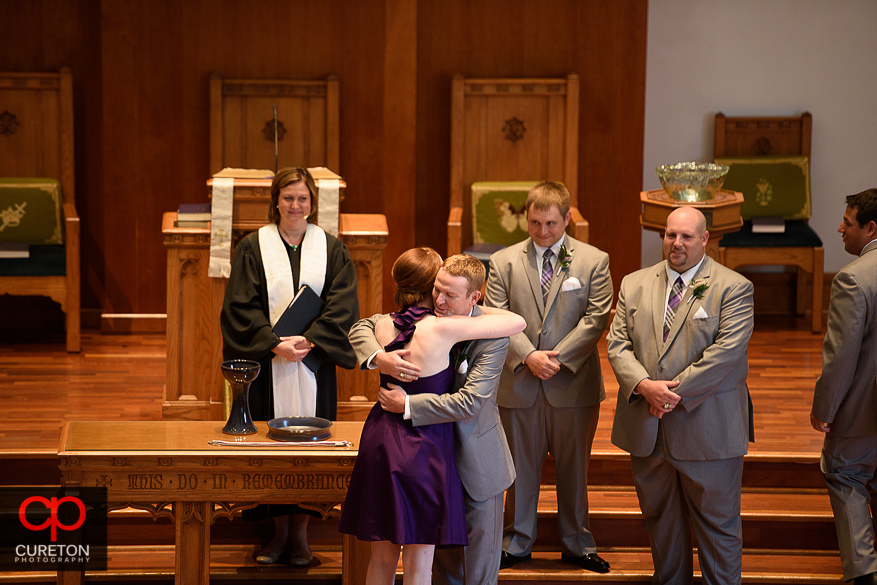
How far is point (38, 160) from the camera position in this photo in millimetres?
6270

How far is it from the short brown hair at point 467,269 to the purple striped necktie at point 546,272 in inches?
35.4

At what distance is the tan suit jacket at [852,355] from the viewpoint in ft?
11.6

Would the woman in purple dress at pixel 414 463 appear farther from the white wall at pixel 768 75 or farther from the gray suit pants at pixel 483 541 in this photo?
the white wall at pixel 768 75

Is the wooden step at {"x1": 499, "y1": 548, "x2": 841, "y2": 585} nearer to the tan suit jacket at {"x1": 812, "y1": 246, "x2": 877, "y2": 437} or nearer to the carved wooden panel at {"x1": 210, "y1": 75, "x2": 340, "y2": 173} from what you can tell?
the tan suit jacket at {"x1": 812, "y1": 246, "x2": 877, "y2": 437}

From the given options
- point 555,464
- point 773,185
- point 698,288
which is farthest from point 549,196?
point 773,185

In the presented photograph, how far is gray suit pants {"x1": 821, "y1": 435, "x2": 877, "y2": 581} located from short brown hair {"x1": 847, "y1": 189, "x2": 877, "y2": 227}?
798 millimetres

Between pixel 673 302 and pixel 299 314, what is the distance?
1461mm

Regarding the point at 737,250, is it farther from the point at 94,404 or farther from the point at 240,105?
the point at 94,404

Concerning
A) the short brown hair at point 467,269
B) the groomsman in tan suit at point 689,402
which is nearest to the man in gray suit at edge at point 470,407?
the short brown hair at point 467,269

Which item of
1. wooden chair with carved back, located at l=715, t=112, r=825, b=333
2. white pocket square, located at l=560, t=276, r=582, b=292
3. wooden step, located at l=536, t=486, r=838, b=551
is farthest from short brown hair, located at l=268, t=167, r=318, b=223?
wooden chair with carved back, located at l=715, t=112, r=825, b=333

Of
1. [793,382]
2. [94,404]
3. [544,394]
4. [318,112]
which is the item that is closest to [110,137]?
[318,112]

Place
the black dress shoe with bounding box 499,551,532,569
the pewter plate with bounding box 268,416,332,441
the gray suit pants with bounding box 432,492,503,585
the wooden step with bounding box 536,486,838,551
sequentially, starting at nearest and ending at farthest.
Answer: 1. the gray suit pants with bounding box 432,492,503,585
2. the pewter plate with bounding box 268,416,332,441
3. the black dress shoe with bounding box 499,551,532,569
4. the wooden step with bounding box 536,486,838,551

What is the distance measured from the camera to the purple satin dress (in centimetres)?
293

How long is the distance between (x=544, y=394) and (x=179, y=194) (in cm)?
351
